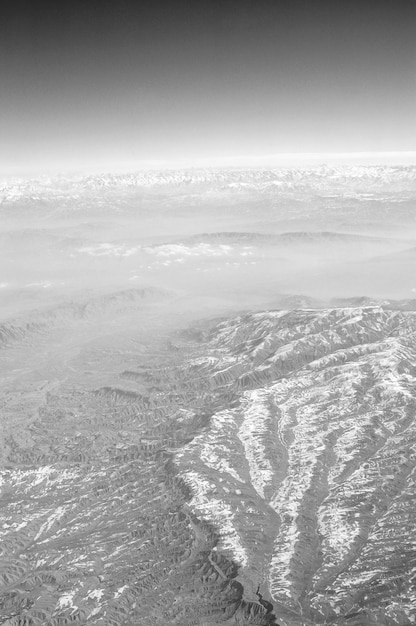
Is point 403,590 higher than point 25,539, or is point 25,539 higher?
point 403,590

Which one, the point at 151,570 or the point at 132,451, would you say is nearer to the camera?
the point at 151,570

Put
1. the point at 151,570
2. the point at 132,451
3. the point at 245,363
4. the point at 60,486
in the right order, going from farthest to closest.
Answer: the point at 245,363 < the point at 132,451 < the point at 60,486 < the point at 151,570

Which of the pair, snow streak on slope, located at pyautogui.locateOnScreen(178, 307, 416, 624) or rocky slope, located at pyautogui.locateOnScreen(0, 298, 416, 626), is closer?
snow streak on slope, located at pyautogui.locateOnScreen(178, 307, 416, 624)

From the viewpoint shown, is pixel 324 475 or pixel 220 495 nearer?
pixel 220 495

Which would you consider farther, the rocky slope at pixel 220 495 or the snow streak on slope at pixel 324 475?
the rocky slope at pixel 220 495

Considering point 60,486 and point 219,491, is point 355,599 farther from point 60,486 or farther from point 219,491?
point 60,486

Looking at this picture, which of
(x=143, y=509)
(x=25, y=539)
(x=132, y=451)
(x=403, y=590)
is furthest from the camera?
(x=132, y=451)

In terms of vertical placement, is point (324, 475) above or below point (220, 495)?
above

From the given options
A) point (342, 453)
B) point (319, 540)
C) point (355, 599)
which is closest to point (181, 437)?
point (342, 453)
